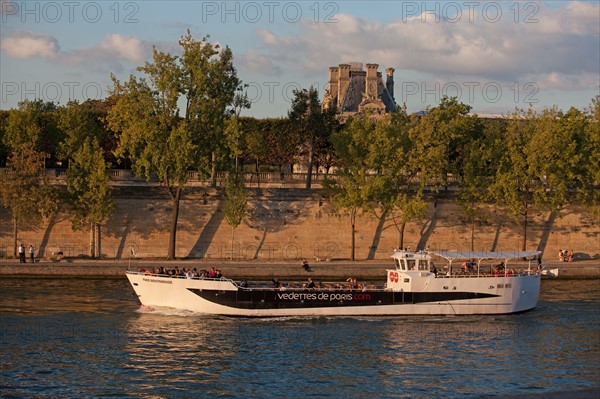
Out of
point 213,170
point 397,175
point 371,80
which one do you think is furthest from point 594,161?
point 371,80

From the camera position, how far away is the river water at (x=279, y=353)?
31.9 meters

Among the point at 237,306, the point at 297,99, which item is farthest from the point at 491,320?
the point at 297,99

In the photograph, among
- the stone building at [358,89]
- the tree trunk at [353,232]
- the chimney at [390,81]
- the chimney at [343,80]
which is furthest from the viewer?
the chimney at [390,81]

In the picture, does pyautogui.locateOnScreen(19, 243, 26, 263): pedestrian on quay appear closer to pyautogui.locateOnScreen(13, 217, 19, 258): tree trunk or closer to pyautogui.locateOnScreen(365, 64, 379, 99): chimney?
pyautogui.locateOnScreen(13, 217, 19, 258): tree trunk

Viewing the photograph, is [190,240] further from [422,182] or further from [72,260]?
[422,182]

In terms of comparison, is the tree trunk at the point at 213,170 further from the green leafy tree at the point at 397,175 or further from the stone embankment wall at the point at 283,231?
the green leafy tree at the point at 397,175

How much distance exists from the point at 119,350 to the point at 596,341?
19534 millimetres

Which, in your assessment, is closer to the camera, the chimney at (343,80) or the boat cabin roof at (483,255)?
the boat cabin roof at (483,255)

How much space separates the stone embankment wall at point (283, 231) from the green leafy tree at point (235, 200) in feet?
8.10

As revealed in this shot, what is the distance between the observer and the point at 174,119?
61031 mm

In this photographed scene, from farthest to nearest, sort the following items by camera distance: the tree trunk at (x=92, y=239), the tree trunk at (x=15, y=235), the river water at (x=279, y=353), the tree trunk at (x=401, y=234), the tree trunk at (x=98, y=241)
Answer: the tree trunk at (x=401, y=234)
the tree trunk at (x=98, y=241)
the tree trunk at (x=92, y=239)
the tree trunk at (x=15, y=235)
the river water at (x=279, y=353)

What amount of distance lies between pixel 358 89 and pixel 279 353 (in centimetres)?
8864

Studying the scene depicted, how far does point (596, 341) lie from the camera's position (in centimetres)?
3997

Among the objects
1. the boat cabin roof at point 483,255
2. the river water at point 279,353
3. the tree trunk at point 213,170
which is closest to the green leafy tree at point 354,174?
the tree trunk at point 213,170
